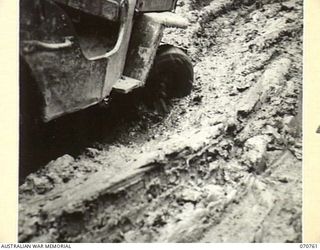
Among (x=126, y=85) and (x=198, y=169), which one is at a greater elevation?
(x=126, y=85)

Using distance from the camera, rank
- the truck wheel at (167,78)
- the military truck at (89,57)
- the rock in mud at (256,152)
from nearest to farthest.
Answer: the military truck at (89,57)
the rock in mud at (256,152)
the truck wheel at (167,78)

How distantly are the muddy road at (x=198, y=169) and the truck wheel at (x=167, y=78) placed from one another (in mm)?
66

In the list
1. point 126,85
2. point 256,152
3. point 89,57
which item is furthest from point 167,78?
point 256,152

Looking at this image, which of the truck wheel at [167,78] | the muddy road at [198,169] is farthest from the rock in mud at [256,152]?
the truck wheel at [167,78]

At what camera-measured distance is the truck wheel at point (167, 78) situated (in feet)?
7.19

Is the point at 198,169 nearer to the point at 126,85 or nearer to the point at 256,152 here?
the point at 256,152

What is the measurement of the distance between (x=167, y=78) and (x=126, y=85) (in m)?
0.35

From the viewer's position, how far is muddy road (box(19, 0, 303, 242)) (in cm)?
154

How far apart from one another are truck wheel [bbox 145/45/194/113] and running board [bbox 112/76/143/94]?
184 millimetres

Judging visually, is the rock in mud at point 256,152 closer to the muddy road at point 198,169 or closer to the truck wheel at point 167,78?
the muddy road at point 198,169

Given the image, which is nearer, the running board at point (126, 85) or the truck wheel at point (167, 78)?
the running board at point (126, 85)

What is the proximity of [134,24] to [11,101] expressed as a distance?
2.43ft

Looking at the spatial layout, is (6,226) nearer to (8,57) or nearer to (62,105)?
(62,105)

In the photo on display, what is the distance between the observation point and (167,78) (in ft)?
7.38
